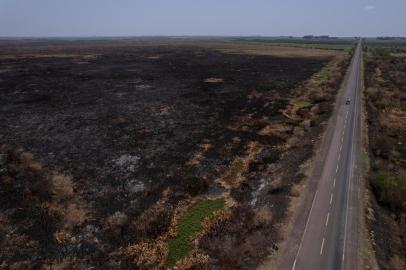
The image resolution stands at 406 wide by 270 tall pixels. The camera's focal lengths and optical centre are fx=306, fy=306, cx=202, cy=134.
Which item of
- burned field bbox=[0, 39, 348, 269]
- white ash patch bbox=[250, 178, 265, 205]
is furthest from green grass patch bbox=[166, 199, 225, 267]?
white ash patch bbox=[250, 178, 265, 205]

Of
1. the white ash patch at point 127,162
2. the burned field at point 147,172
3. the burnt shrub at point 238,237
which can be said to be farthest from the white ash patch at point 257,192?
the white ash patch at point 127,162

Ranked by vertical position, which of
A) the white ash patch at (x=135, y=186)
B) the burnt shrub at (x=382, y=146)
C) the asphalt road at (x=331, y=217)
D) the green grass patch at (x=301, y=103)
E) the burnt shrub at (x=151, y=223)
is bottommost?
the burnt shrub at (x=151, y=223)

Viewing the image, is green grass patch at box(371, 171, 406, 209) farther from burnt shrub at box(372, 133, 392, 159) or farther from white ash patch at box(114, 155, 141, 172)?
white ash patch at box(114, 155, 141, 172)

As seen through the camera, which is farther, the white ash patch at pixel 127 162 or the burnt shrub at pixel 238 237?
the white ash patch at pixel 127 162

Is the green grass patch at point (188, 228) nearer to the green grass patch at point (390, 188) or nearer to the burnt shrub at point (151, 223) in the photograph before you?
the burnt shrub at point (151, 223)

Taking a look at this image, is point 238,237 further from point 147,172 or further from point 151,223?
point 147,172

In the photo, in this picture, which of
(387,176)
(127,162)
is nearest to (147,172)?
(127,162)

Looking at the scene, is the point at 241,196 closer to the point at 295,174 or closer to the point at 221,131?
the point at 295,174
